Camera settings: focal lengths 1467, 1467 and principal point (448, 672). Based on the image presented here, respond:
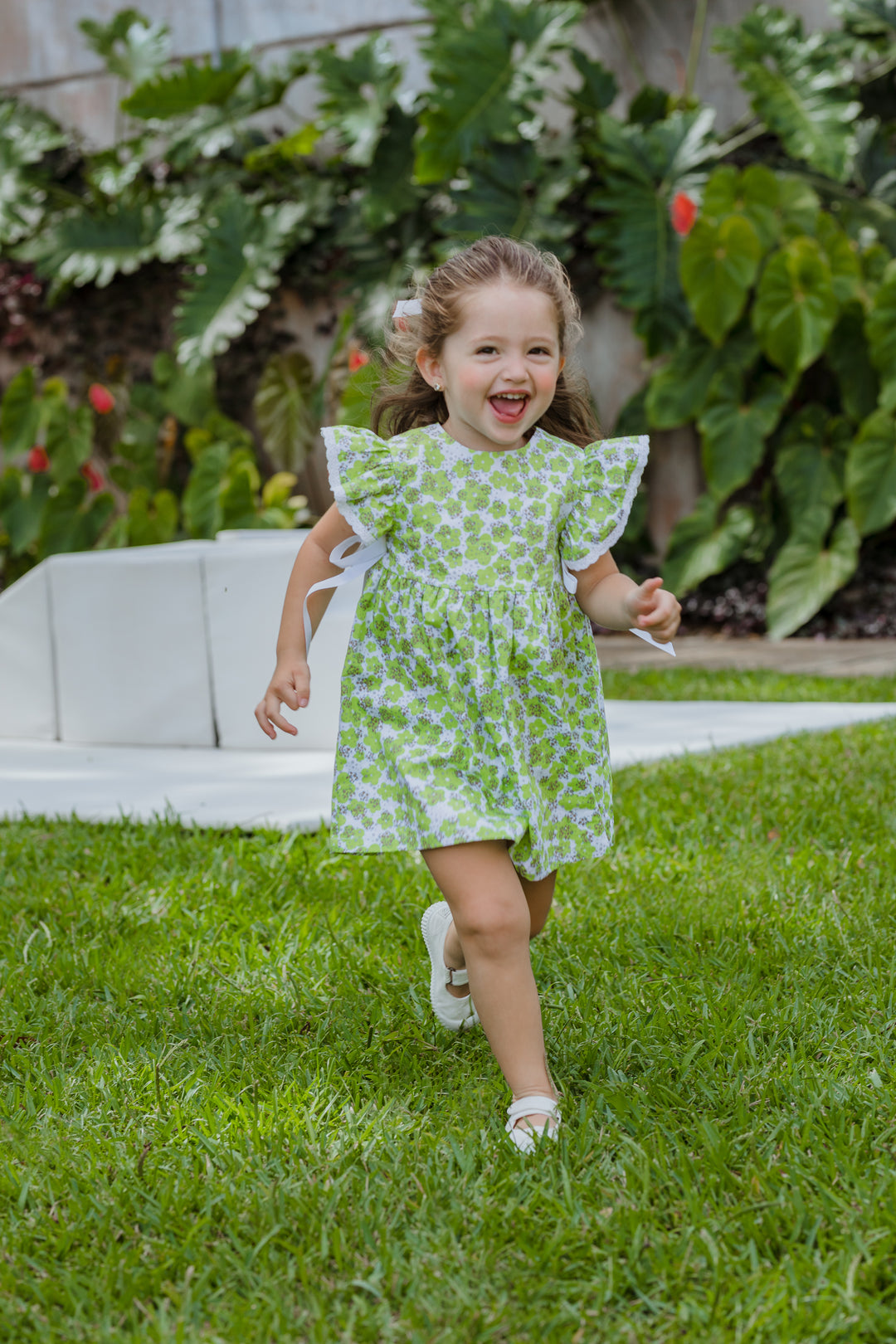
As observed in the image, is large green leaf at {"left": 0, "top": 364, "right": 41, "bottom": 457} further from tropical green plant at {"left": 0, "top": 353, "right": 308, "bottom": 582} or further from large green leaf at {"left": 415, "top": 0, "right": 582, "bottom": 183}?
large green leaf at {"left": 415, "top": 0, "right": 582, "bottom": 183}

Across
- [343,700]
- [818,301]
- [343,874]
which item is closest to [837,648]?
[818,301]

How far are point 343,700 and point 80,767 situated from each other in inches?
88.8

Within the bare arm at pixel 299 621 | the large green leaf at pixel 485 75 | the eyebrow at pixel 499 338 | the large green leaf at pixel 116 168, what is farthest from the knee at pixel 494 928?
the large green leaf at pixel 116 168

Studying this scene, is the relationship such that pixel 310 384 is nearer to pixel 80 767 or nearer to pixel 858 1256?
pixel 80 767

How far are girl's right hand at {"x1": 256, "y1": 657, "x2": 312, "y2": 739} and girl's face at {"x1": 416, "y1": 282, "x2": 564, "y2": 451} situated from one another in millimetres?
374

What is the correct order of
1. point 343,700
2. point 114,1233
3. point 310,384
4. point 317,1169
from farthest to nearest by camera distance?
point 310,384, point 343,700, point 317,1169, point 114,1233

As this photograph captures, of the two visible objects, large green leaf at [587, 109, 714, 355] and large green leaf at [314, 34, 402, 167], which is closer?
large green leaf at [587, 109, 714, 355]

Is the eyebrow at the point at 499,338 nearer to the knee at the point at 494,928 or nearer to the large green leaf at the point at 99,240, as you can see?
the knee at the point at 494,928

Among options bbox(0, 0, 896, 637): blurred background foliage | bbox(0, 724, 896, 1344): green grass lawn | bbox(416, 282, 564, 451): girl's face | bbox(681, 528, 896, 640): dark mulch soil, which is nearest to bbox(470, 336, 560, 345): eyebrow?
bbox(416, 282, 564, 451): girl's face

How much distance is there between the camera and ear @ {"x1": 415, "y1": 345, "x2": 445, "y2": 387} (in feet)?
6.23

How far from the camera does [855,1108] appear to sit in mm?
1612

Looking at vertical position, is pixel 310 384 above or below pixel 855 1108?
above

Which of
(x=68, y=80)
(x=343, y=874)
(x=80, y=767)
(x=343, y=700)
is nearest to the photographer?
(x=343, y=700)

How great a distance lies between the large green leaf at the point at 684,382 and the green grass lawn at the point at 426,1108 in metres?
4.35
